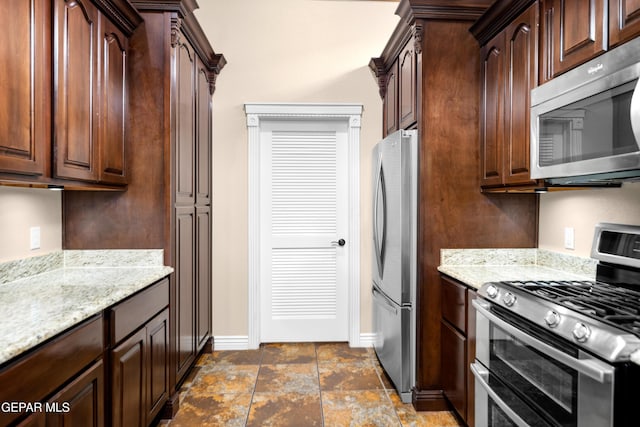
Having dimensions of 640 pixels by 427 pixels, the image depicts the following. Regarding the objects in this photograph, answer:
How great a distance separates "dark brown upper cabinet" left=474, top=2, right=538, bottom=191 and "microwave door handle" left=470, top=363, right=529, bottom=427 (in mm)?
980

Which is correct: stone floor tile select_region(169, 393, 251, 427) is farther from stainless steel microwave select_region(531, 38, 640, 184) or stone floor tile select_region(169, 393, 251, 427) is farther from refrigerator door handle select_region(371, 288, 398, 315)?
stainless steel microwave select_region(531, 38, 640, 184)

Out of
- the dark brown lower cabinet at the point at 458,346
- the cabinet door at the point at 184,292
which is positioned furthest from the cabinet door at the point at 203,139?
the dark brown lower cabinet at the point at 458,346

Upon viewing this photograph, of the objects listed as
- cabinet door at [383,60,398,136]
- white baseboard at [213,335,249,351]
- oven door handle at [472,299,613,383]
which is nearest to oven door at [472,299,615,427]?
oven door handle at [472,299,613,383]

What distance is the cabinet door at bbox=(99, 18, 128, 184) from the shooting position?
2.07 metres

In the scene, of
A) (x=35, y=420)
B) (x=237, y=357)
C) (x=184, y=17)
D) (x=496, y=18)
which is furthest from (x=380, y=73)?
(x=35, y=420)

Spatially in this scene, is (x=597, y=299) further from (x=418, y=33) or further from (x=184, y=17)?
(x=184, y=17)

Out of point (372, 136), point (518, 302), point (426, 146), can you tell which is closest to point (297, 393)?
point (518, 302)

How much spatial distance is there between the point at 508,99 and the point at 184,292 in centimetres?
234

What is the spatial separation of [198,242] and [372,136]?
1.76m

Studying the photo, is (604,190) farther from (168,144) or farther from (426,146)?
(168,144)

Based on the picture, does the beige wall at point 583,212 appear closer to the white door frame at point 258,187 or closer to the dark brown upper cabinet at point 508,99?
the dark brown upper cabinet at point 508,99

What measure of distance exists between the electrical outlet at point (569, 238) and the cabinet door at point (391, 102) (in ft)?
4.50

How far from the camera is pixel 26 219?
2035 millimetres

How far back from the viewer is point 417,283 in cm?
248
